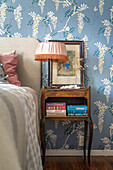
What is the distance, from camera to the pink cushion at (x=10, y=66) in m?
2.34

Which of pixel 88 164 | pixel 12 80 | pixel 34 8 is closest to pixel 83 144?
pixel 88 164

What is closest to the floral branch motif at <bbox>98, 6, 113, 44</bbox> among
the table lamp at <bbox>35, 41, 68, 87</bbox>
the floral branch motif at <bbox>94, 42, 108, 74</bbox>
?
the floral branch motif at <bbox>94, 42, 108, 74</bbox>

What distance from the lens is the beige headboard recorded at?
264 centimetres

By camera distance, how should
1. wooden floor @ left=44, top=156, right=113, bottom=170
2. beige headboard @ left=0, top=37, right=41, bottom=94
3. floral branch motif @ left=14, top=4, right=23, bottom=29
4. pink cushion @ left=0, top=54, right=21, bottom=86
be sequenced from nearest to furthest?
wooden floor @ left=44, top=156, right=113, bottom=170 → pink cushion @ left=0, top=54, right=21, bottom=86 → beige headboard @ left=0, top=37, right=41, bottom=94 → floral branch motif @ left=14, top=4, right=23, bottom=29

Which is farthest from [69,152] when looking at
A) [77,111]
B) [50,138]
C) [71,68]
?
[71,68]

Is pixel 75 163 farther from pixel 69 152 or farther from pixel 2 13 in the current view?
pixel 2 13

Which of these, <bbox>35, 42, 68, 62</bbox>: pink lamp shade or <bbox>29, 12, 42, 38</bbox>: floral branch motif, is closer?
<bbox>35, 42, 68, 62</bbox>: pink lamp shade

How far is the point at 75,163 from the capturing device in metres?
2.33

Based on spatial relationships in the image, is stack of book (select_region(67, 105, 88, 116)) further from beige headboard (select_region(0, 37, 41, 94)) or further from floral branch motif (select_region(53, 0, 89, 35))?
floral branch motif (select_region(53, 0, 89, 35))

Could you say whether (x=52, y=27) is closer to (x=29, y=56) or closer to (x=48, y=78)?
(x=29, y=56)

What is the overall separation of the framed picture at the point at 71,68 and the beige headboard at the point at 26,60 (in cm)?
23

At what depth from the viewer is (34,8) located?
2.76m

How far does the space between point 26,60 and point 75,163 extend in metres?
1.39

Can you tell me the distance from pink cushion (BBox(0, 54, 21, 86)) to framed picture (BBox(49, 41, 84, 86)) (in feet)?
1.76
